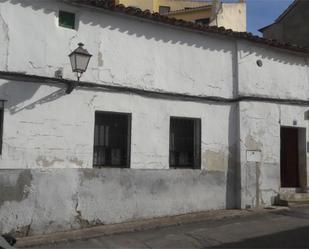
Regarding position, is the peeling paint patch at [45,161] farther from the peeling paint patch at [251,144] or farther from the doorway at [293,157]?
the doorway at [293,157]

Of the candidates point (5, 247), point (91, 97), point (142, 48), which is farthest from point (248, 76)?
point (5, 247)

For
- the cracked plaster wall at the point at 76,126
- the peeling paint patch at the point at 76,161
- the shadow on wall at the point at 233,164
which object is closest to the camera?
the cracked plaster wall at the point at 76,126

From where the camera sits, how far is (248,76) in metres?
13.1

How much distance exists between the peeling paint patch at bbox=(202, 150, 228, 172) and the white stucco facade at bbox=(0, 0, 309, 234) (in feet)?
0.08

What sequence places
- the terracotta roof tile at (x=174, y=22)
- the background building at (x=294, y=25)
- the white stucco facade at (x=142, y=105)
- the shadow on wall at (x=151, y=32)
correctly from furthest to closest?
the background building at (x=294, y=25) → the terracotta roof tile at (x=174, y=22) → the shadow on wall at (x=151, y=32) → the white stucco facade at (x=142, y=105)

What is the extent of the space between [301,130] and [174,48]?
4.66 m

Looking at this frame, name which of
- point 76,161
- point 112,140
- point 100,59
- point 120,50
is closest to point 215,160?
point 112,140

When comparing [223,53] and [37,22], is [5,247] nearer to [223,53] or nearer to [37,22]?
[37,22]

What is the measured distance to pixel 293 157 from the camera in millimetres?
14352

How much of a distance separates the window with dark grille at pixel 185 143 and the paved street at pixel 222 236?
162 centimetres

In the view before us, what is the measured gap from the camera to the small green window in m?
10.5

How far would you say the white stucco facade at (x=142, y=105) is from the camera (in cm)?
991

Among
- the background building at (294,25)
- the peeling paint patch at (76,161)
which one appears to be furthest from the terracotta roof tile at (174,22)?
the background building at (294,25)

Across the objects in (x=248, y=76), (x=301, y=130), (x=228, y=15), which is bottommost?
(x=301, y=130)
